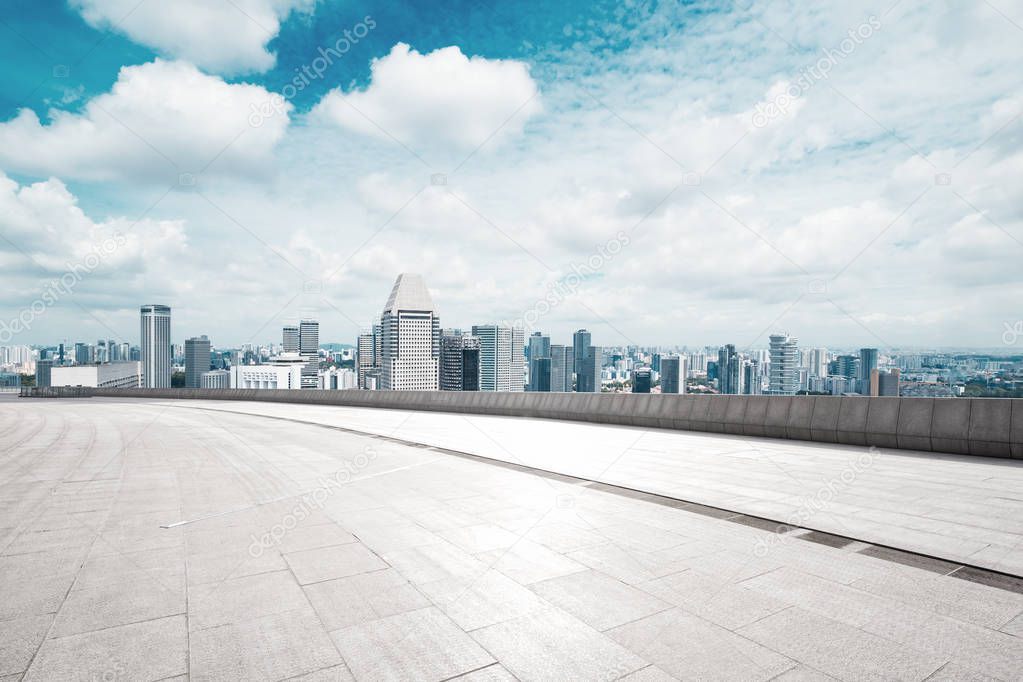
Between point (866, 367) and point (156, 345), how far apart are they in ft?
439

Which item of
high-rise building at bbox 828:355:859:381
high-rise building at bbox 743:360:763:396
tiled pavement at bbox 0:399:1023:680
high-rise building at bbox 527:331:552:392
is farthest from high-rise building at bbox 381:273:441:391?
tiled pavement at bbox 0:399:1023:680

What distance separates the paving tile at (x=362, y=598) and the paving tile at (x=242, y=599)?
0.20 m

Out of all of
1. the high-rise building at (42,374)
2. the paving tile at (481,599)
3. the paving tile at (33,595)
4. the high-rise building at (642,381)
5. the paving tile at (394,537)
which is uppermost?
the high-rise building at (642,381)

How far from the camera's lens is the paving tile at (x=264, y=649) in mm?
3689

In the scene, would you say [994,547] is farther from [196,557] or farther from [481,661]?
[196,557]

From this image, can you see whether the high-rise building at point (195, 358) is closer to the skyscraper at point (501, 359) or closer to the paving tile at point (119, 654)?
the skyscraper at point (501, 359)

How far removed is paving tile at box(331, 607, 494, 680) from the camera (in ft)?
12.1

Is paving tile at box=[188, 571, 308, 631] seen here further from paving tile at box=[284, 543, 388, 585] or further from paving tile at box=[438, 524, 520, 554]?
paving tile at box=[438, 524, 520, 554]

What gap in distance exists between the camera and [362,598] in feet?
15.9

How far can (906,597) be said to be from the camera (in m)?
4.82

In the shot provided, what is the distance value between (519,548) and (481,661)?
236 cm

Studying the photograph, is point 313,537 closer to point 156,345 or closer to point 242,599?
point 242,599

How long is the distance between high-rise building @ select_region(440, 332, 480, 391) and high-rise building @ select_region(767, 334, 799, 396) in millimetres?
63200

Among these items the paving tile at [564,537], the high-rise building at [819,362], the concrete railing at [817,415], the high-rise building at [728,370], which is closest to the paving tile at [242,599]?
the paving tile at [564,537]
